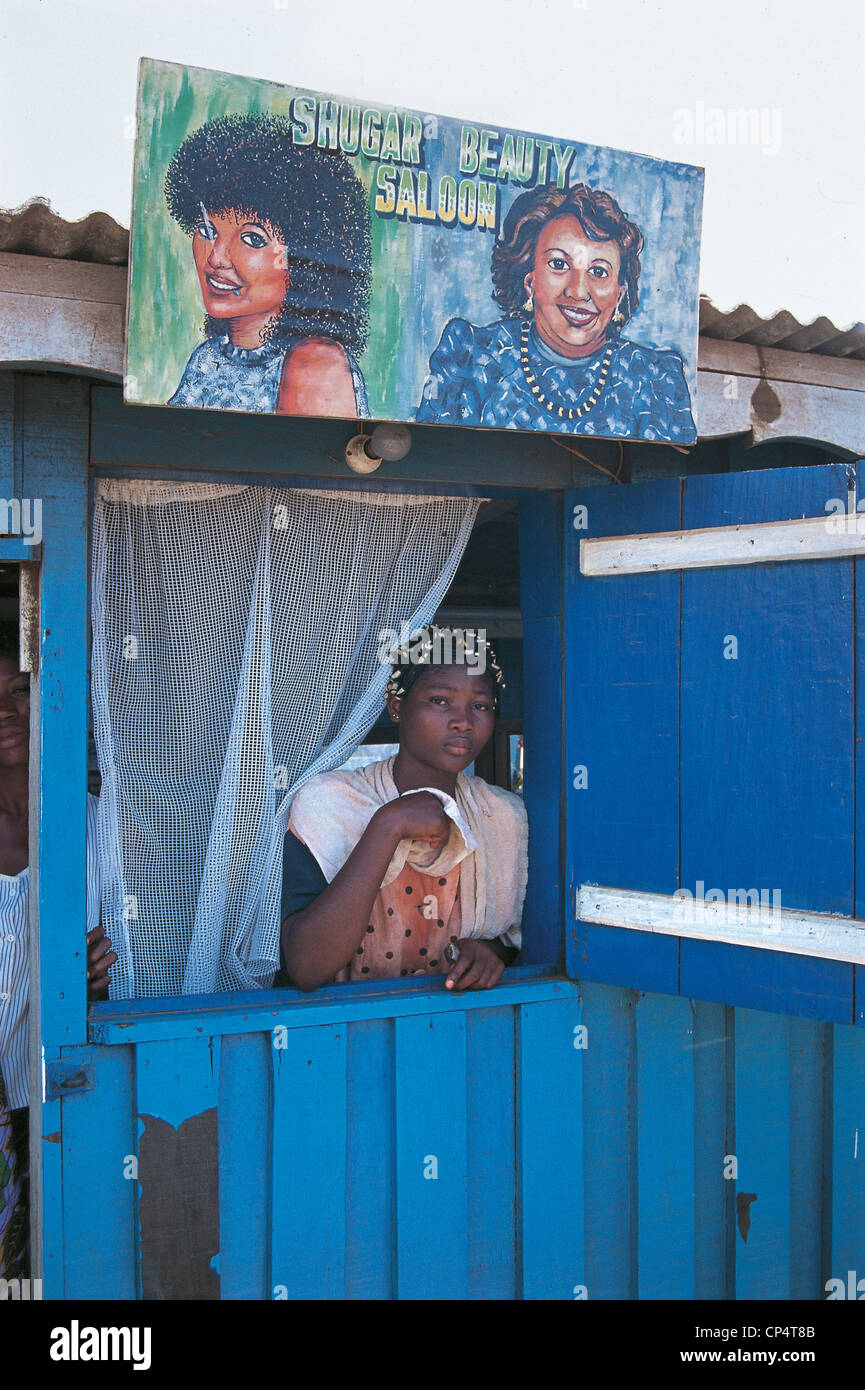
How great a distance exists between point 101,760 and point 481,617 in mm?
2798

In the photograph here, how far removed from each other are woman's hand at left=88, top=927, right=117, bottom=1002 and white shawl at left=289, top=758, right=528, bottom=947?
2.03 ft

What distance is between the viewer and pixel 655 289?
10.2 feet

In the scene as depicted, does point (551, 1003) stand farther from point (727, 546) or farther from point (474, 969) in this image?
point (727, 546)

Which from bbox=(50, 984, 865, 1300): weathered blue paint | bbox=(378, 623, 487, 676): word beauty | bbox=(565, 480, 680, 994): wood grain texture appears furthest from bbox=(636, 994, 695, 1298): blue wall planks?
bbox=(378, 623, 487, 676): word beauty

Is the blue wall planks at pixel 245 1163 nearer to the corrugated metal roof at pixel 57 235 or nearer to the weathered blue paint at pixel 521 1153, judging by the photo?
the weathered blue paint at pixel 521 1153

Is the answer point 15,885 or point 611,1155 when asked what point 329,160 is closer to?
point 15,885

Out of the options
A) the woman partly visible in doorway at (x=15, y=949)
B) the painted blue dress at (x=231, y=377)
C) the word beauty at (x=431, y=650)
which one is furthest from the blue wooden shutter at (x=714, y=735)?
the woman partly visible in doorway at (x=15, y=949)

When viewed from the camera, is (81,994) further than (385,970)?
No

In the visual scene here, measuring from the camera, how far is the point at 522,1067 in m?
3.44

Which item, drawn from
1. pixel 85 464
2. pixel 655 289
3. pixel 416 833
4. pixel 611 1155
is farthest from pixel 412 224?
pixel 611 1155

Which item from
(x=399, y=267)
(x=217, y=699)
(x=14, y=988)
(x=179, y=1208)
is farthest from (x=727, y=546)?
(x=14, y=988)

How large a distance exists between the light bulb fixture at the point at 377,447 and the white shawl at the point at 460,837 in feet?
3.04

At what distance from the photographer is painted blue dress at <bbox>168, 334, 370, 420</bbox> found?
2.63 m

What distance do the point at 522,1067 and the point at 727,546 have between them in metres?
1.61
